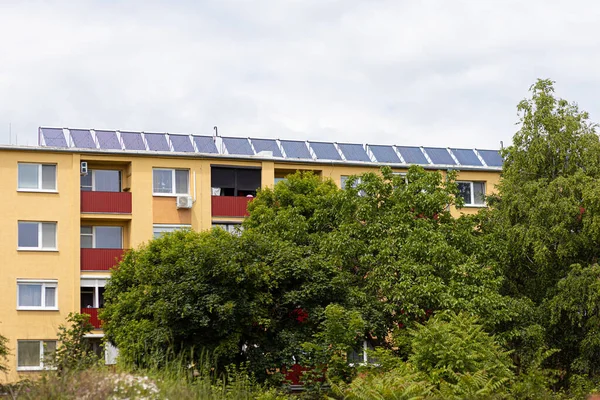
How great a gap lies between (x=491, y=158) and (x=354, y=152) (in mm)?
8073

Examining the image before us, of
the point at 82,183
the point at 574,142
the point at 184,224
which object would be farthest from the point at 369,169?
the point at 574,142

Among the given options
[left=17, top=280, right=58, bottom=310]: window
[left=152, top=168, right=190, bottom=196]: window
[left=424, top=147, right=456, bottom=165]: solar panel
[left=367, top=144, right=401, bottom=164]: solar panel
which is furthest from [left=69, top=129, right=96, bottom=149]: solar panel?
[left=424, top=147, right=456, bottom=165]: solar panel

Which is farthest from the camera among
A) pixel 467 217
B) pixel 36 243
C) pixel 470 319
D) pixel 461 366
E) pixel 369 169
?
pixel 369 169

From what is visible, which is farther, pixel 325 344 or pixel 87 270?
pixel 87 270

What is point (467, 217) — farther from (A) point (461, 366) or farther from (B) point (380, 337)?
(A) point (461, 366)

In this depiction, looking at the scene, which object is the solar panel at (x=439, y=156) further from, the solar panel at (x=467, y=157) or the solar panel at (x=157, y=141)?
the solar panel at (x=157, y=141)

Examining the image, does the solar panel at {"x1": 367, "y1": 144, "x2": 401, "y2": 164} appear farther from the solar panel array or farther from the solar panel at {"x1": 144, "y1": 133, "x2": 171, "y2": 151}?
the solar panel at {"x1": 144, "y1": 133, "x2": 171, "y2": 151}

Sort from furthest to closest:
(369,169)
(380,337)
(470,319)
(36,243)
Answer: (369,169) < (36,243) < (380,337) < (470,319)

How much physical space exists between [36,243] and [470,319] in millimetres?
23952

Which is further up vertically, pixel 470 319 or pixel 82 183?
pixel 82 183

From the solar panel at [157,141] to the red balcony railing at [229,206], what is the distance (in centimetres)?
353

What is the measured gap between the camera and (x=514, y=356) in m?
31.9

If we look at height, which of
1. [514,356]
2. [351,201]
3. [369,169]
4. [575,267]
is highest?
[369,169]

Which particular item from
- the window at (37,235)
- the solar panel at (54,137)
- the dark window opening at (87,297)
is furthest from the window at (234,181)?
the window at (37,235)
